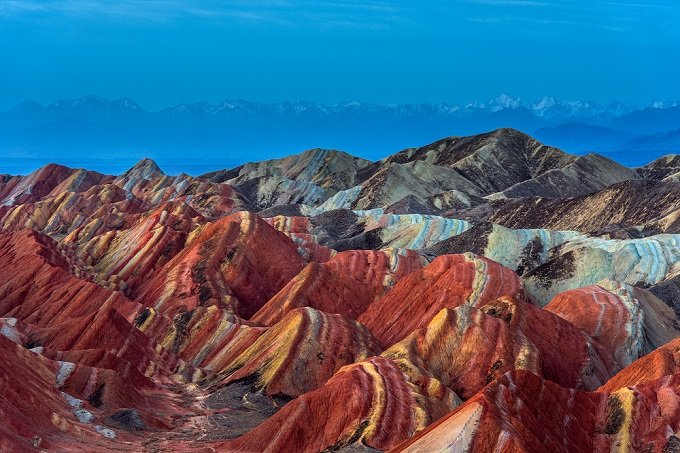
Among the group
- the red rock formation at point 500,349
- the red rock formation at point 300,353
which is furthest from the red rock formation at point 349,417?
the red rock formation at point 300,353

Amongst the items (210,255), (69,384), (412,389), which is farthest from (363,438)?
(210,255)

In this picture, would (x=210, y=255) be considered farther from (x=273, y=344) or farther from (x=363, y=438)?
(x=363, y=438)

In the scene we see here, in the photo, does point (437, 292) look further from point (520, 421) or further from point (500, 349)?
point (520, 421)

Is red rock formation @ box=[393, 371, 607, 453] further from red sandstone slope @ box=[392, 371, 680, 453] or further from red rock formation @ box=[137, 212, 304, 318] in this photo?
red rock formation @ box=[137, 212, 304, 318]

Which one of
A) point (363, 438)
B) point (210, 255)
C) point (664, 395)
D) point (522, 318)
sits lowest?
point (363, 438)

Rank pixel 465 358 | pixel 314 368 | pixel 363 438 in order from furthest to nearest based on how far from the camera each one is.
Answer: pixel 314 368 → pixel 465 358 → pixel 363 438

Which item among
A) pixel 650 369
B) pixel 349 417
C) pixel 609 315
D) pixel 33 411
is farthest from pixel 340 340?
pixel 33 411

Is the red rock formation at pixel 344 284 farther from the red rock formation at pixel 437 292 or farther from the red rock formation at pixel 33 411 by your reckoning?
the red rock formation at pixel 33 411
